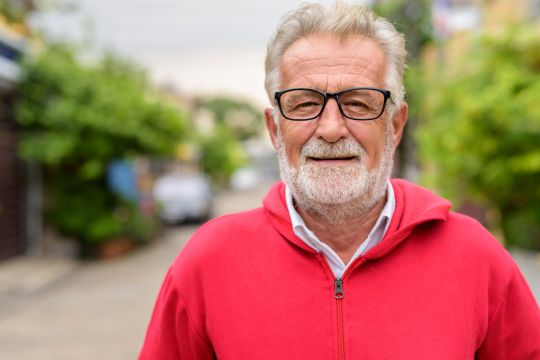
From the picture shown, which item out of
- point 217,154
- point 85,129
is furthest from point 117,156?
point 217,154

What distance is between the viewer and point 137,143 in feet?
41.0

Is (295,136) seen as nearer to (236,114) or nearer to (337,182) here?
(337,182)

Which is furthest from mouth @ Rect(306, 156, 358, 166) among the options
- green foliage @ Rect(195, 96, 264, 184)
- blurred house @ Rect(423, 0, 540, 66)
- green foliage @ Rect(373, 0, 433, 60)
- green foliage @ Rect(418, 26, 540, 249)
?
green foliage @ Rect(195, 96, 264, 184)

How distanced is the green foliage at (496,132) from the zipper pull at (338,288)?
642 cm

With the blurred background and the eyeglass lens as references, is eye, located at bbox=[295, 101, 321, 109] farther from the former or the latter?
the blurred background

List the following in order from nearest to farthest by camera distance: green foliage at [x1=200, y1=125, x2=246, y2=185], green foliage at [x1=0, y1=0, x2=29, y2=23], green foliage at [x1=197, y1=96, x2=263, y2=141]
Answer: green foliage at [x1=0, y1=0, x2=29, y2=23] → green foliage at [x1=200, y1=125, x2=246, y2=185] → green foliage at [x1=197, y1=96, x2=263, y2=141]

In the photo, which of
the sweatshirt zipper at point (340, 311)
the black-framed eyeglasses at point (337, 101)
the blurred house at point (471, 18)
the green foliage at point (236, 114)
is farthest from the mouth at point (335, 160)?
the green foliage at point (236, 114)

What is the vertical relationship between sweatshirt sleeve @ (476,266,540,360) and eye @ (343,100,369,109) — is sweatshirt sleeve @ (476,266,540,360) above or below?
below

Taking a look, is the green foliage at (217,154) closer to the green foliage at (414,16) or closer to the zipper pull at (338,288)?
the green foliage at (414,16)

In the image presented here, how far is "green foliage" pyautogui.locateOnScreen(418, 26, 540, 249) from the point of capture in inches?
314

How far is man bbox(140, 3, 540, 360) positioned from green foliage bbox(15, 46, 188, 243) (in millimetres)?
9965

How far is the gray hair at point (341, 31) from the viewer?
1.74 metres

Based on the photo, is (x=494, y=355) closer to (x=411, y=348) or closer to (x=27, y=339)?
(x=411, y=348)

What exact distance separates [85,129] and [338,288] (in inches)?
415
